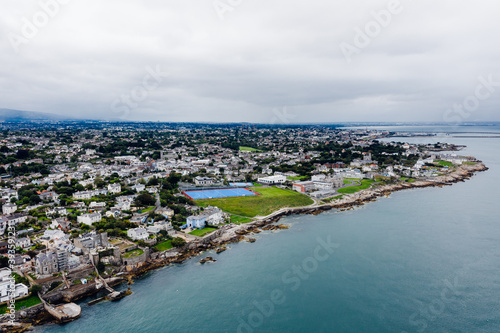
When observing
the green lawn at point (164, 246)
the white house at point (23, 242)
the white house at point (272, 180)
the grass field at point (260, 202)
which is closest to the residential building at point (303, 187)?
the grass field at point (260, 202)

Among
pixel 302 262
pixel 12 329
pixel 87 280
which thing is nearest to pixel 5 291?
pixel 12 329

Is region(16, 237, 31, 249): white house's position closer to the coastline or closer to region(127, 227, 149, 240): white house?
region(127, 227, 149, 240): white house

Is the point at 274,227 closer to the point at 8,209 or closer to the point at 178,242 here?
the point at 178,242

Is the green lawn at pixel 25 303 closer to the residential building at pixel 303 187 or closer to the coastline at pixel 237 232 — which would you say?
the coastline at pixel 237 232

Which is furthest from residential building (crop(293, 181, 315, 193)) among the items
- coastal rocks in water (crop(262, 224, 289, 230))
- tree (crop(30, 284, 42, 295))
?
tree (crop(30, 284, 42, 295))

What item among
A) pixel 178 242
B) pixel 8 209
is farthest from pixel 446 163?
pixel 8 209

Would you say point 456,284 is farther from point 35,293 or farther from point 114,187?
point 114,187
